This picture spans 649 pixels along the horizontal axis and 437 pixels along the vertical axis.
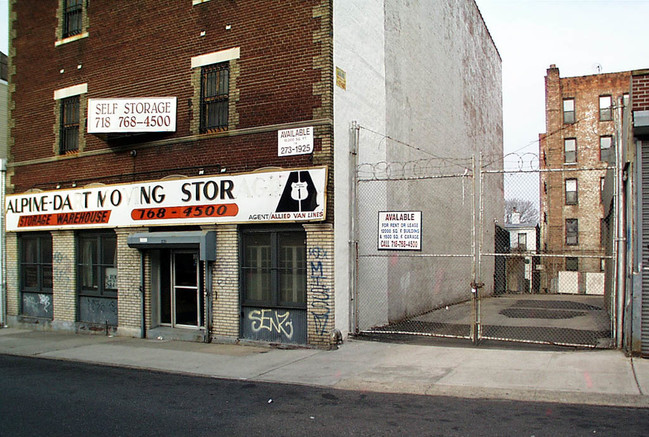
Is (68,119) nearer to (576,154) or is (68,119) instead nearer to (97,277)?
(97,277)

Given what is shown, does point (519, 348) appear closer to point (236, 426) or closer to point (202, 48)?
point (236, 426)

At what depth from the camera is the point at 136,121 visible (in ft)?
46.4

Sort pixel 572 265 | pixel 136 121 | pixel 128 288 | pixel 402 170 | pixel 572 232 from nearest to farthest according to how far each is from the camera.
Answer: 1. pixel 136 121
2. pixel 128 288
3. pixel 402 170
4. pixel 572 265
5. pixel 572 232

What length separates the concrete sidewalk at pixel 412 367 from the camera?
802 centimetres

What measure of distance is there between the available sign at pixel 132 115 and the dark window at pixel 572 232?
36742 mm

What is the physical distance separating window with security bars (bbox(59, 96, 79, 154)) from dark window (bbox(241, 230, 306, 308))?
6766mm

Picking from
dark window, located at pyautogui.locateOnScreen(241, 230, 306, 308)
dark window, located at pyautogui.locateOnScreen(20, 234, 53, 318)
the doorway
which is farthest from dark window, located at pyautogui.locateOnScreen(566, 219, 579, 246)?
dark window, located at pyautogui.locateOnScreen(20, 234, 53, 318)

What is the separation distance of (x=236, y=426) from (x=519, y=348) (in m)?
6.17

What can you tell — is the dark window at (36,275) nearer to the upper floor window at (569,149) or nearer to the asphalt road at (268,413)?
the asphalt road at (268,413)

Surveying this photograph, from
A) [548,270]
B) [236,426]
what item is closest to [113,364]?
[236,426]

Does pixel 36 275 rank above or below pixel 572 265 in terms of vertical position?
above

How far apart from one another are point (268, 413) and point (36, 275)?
41.1ft

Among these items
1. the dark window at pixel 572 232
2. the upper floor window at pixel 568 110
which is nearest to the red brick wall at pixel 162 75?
the dark window at pixel 572 232

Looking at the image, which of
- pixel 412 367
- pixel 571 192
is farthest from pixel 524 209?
pixel 412 367
